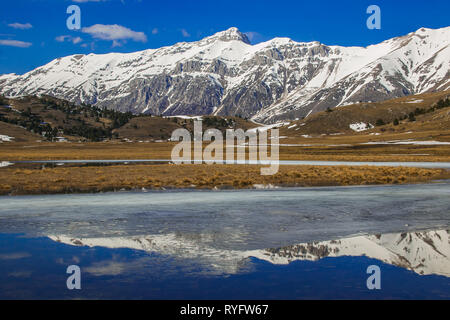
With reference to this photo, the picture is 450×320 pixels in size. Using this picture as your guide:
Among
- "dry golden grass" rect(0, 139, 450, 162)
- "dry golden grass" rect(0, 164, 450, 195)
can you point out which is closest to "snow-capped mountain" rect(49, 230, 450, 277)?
"dry golden grass" rect(0, 164, 450, 195)

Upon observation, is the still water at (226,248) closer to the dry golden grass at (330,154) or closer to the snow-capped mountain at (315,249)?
the snow-capped mountain at (315,249)

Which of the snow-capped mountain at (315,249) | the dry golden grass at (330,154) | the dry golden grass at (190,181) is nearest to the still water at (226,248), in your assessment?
the snow-capped mountain at (315,249)

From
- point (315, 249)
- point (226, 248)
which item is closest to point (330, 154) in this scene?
point (315, 249)

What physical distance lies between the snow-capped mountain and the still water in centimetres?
4

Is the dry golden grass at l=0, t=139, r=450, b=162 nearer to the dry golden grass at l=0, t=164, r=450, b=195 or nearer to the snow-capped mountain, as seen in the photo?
the dry golden grass at l=0, t=164, r=450, b=195

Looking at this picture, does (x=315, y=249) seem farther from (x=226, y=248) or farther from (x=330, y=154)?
(x=330, y=154)

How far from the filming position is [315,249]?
1820 cm

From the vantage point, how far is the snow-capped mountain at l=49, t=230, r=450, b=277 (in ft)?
52.9

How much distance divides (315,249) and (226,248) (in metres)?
3.27

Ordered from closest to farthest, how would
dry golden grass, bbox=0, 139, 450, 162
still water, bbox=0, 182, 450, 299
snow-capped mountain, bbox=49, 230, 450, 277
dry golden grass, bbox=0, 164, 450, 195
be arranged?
still water, bbox=0, 182, 450, 299 < snow-capped mountain, bbox=49, 230, 450, 277 < dry golden grass, bbox=0, 164, 450, 195 < dry golden grass, bbox=0, 139, 450, 162

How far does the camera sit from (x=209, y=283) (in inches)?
542
